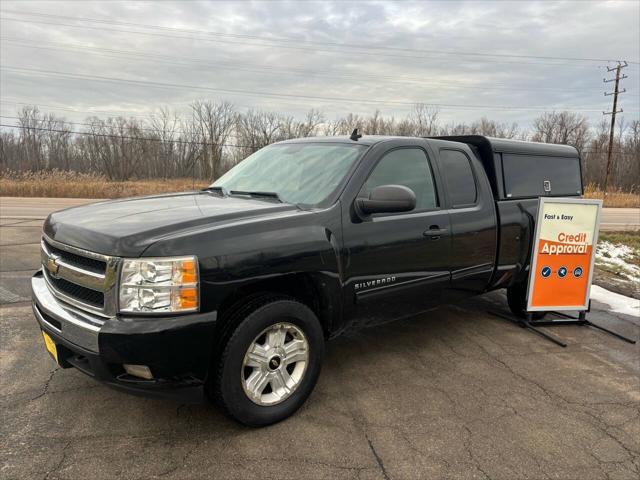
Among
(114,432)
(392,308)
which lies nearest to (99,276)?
(114,432)

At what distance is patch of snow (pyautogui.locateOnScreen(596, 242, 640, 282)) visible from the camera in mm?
7641

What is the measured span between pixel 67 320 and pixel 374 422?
1.96 m

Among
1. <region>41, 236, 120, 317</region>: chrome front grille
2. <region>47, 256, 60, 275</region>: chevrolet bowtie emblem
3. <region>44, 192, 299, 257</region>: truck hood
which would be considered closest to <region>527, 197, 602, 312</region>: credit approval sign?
<region>44, 192, 299, 257</region>: truck hood

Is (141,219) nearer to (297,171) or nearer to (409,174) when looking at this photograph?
(297,171)

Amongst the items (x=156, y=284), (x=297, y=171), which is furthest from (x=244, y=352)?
(x=297, y=171)

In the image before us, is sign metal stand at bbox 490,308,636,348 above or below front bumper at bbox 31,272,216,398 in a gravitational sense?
below

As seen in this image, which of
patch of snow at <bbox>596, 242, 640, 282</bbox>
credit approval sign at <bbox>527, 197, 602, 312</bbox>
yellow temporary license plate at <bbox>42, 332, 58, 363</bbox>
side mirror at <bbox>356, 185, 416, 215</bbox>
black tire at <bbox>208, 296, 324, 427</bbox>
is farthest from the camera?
patch of snow at <bbox>596, 242, 640, 282</bbox>

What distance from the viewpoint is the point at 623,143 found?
59.8m

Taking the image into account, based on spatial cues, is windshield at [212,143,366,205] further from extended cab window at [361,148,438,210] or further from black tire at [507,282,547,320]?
black tire at [507,282,547,320]

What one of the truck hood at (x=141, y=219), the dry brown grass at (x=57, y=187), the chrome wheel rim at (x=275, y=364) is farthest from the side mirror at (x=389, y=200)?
the dry brown grass at (x=57, y=187)

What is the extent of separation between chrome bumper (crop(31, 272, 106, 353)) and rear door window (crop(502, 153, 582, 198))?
3877mm

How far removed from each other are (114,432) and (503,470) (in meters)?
2.26

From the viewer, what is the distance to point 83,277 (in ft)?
8.53

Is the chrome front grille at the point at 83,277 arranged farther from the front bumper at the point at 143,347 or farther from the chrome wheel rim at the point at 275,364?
the chrome wheel rim at the point at 275,364
